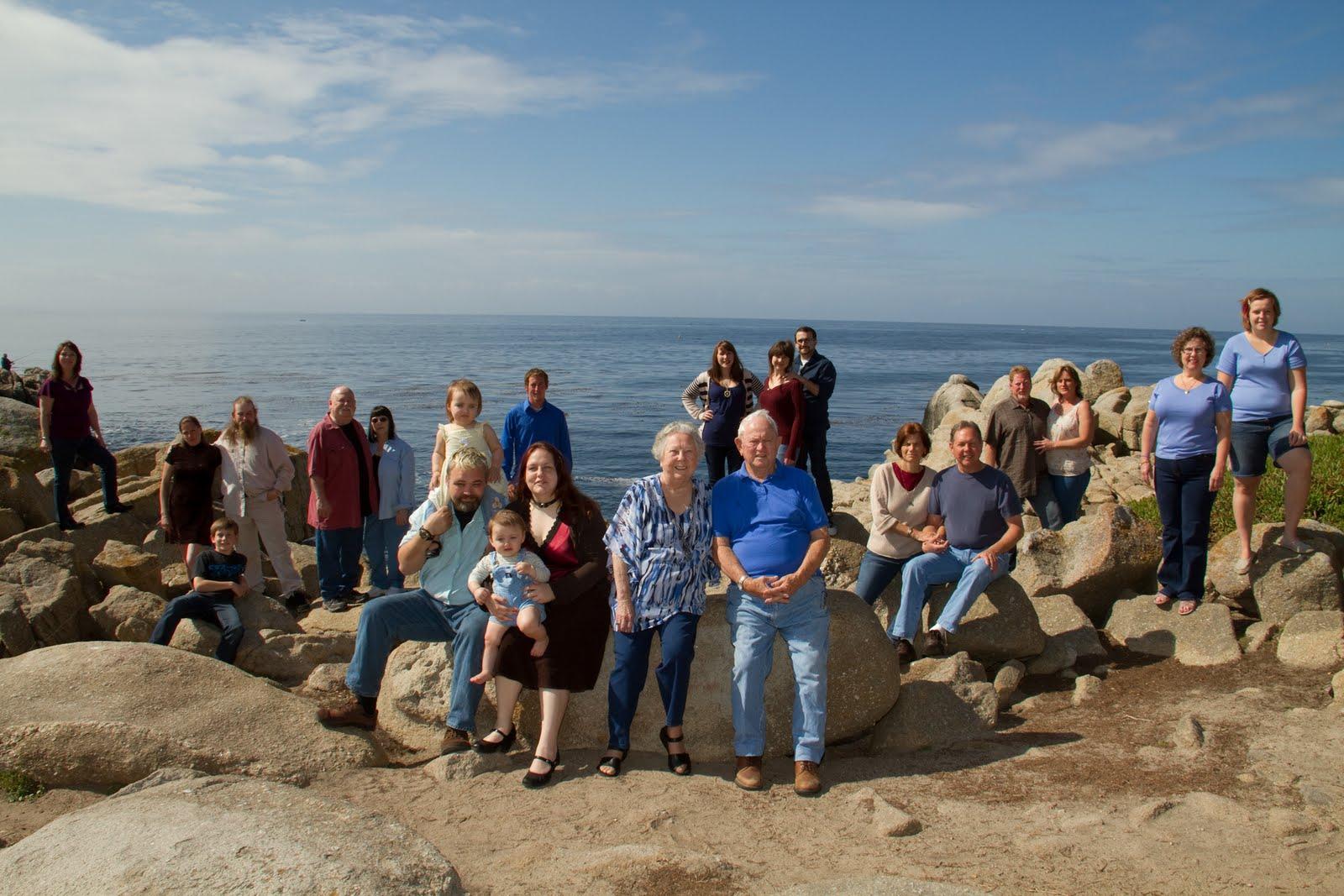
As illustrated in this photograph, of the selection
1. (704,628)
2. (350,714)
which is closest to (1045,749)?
(704,628)

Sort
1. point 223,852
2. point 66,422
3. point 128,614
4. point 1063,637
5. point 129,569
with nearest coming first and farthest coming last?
point 223,852, point 1063,637, point 128,614, point 129,569, point 66,422

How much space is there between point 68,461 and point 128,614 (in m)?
3.79

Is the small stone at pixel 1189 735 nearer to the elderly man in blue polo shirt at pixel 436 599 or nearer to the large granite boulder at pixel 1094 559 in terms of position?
the large granite boulder at pixel 1094 559

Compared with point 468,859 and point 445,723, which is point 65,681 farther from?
point 468,859

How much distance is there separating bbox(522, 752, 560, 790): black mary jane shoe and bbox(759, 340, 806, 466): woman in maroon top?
4.14 m

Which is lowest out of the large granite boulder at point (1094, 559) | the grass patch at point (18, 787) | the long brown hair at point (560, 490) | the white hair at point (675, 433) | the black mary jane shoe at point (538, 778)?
the grass patch at point (18, 787)

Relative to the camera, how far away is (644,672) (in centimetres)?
521

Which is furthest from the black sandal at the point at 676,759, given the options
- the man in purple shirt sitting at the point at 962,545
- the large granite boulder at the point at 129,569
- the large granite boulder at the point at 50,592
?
the large granite boulder at the point at 129,569

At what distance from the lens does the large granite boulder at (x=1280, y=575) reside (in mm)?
6594

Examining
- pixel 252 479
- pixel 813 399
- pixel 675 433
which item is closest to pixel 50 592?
pixel 252 479

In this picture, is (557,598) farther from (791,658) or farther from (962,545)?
(962,545)

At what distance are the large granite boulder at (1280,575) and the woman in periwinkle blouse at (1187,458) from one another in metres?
0.32

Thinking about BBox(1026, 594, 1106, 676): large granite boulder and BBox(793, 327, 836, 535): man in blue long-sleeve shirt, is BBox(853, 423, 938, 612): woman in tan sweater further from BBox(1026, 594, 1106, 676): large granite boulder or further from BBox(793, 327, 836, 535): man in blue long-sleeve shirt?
BBox(793, 327, 836, 535): man in blue long-sleeve shirt

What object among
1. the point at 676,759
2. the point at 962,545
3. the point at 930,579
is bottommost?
the point at 676,759
